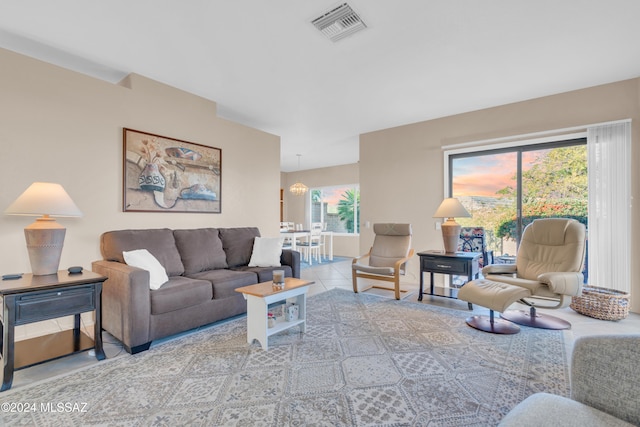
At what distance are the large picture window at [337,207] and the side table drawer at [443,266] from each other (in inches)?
177

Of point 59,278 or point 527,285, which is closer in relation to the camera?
point 59,278

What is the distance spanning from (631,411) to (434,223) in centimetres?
398

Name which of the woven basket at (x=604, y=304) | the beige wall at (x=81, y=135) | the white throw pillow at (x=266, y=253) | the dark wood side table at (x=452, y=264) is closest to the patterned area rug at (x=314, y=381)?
the woven basket at (x=604, y=304)

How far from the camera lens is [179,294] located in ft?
8.93

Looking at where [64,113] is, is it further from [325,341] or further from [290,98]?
[325,341]

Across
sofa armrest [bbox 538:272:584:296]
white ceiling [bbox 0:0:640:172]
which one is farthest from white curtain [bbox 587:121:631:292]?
sofa armrest [bbox 538:272:584:296]

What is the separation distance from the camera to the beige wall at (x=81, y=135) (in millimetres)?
2633

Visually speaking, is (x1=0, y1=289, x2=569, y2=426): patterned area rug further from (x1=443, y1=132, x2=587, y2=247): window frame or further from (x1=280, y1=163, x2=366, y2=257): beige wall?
(x1=280, y1=163, x2=366, y2=257): beige wall

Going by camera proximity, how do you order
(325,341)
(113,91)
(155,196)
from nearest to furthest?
1. (325,341)
2. (113,91)
3. (155,196)

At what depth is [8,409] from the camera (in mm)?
1731

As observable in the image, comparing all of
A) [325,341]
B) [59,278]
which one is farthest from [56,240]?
[325,341]

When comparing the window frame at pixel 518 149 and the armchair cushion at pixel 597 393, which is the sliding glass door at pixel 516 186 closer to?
the window frame at pixel 518 149

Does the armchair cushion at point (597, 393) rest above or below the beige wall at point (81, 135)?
below

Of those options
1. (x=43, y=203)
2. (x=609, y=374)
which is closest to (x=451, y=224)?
(x=609, y=374)
